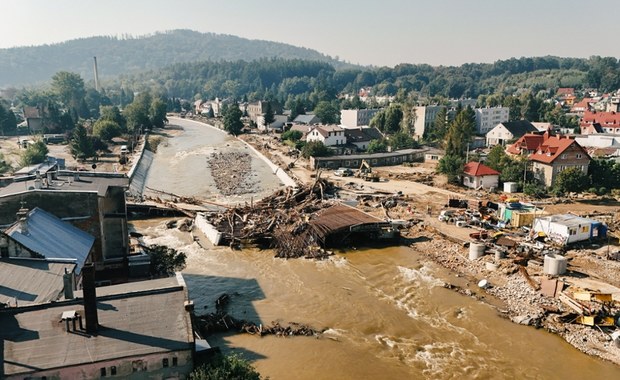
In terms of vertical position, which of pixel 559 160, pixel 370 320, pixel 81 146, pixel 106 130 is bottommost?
pixel 370 320

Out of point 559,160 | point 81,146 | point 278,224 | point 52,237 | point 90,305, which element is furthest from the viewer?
point 81,146

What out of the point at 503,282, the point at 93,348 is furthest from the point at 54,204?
the point at 503,282

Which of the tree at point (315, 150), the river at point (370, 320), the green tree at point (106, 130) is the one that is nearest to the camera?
the river at point (370, 320)

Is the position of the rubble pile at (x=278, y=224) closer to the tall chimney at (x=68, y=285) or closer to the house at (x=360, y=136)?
the tall chimney at (x=68, y=285)

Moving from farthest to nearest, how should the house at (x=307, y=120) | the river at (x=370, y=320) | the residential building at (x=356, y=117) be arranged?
the residential building at (x=356, y=117)
the house at (x=307, y=120)
the river at (x=370, y=320)

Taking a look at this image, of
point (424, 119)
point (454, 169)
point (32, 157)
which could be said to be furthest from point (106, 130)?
point (454, 169)

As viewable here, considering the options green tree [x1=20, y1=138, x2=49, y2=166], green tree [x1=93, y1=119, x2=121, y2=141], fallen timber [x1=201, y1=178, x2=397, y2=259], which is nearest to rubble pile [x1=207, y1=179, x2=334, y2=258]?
fallen timber [x1=201, y1=178, x2=397, y2=259]

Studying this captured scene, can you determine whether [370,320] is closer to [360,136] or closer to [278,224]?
[278,224]

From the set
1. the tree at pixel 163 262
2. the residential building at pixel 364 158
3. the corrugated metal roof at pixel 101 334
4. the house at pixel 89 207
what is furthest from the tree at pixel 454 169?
the corrugated metal roof at pixel 101 334
